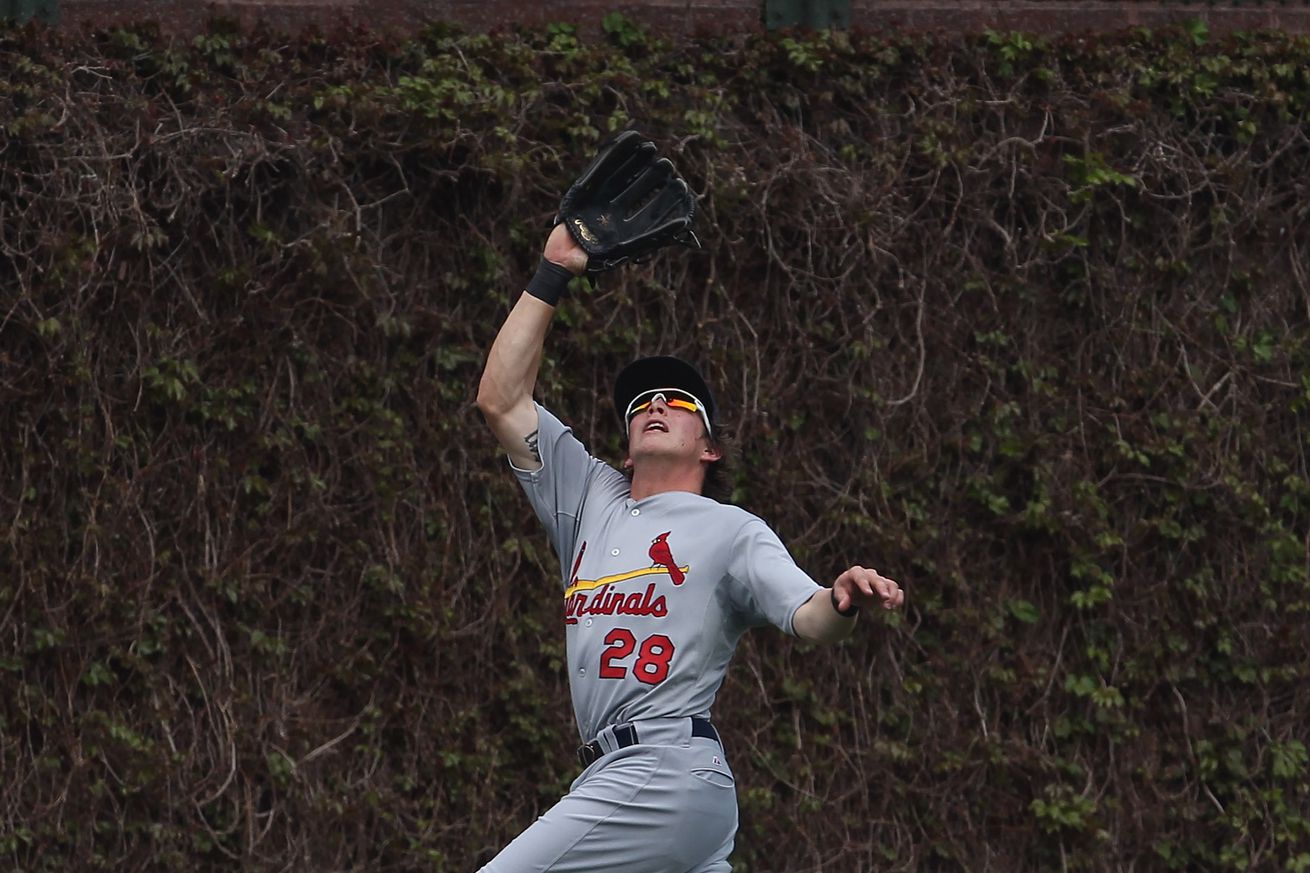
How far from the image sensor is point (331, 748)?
706 cm

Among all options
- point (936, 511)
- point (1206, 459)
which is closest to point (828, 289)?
point (936, 511)

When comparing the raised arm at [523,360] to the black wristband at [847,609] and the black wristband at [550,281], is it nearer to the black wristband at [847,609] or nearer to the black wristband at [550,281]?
the black wristband at [550,281]

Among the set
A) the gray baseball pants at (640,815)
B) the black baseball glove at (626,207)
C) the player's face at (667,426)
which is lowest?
the gray baseball pants at (640,815)

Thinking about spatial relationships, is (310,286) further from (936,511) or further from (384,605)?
(936,511)

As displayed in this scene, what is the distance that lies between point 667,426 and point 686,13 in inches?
125

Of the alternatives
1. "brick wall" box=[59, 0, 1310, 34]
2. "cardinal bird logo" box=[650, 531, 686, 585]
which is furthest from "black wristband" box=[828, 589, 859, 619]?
"brick wall" box=[59, 0, 1310, 34]

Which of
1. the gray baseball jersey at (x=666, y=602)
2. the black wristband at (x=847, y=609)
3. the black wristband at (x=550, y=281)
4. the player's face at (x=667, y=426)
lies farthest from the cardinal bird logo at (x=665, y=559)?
the black wristband at (x=550, y=281)

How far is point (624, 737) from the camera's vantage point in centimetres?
471

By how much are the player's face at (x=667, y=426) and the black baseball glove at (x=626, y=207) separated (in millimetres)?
420

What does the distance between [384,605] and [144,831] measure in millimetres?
1212

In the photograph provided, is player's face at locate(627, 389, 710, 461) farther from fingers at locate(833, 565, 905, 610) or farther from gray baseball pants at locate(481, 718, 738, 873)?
fingers at locate(833, 565, 905, 610)

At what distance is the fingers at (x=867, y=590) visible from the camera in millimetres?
4070

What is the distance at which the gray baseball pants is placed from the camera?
4543mm

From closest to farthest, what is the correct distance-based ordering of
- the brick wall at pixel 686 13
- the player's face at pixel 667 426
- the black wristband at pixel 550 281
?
the player's face at pixel 667 426
the black wristband at pixel 550 281
the brick wall at pixel 686 13
